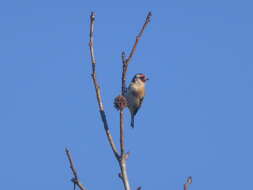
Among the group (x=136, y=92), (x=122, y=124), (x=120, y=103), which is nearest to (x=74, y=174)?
(x=122, y=124)

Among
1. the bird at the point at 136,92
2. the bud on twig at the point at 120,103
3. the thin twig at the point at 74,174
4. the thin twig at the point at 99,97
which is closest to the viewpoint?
the thin twig at the point at 74,174

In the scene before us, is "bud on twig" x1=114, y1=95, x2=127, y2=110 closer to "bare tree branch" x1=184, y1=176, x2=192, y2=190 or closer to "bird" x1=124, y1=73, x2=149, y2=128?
"bare tree branch" x1=184, y1=176, x2=192, y2=190

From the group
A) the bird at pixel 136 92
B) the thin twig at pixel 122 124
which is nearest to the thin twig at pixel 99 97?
the thin twig at pixel 122 124

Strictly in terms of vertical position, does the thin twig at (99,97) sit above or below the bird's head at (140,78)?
below

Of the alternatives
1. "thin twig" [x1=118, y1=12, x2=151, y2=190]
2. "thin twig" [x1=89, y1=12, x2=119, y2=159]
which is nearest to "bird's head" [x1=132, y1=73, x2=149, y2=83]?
"thin twig" [x1=118, y1=12, x2=151, y2=190]

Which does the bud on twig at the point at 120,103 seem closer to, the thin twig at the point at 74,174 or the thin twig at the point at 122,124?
the thin twig at the point at 122,124

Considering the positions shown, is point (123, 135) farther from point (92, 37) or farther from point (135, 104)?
point (135, 104)

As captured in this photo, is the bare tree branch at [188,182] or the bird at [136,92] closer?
the bare tree branch at [188,182]

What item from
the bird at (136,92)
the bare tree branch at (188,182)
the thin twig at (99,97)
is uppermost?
the bird at (136,92)

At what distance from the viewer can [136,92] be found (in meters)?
9.09

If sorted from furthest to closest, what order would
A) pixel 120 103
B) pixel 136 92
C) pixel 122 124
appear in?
pixel 136 92
pixel 120 103
pixel 122 124

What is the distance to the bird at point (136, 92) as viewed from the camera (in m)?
9.09

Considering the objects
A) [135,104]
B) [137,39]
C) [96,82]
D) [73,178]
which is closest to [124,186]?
[73,178]

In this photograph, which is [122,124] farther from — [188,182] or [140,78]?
[140,78]
